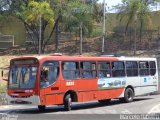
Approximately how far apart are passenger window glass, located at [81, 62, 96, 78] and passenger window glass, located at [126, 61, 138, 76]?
10.4 feet

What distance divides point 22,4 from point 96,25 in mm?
12955

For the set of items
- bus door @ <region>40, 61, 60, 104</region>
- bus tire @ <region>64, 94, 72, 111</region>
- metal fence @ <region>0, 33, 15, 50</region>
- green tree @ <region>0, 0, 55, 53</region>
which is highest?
green tree @ <region>0, 0, 55, 53</region>

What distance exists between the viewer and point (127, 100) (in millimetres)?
27531

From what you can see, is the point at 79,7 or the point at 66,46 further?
the point at 66,46

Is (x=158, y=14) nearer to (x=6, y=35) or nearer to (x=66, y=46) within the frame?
(x=66, y=46)

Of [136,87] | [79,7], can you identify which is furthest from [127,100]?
[79,7]

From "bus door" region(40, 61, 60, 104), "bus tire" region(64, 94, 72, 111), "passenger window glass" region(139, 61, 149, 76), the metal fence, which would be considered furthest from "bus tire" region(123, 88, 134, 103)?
the metal fence

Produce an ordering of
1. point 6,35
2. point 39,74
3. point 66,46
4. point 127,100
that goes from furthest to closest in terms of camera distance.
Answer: point 6,35 → point 66,46 → point 127,100 → point 39,74

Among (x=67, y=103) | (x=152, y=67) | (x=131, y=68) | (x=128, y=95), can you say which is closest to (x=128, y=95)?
(x=128, y=95)

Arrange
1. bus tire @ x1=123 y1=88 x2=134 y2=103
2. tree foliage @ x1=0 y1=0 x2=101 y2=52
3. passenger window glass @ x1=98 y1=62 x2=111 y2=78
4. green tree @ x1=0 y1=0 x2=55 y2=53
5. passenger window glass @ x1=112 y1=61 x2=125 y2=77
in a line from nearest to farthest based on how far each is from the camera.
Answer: passenger window glass @ x1=98 y1=62 x2=111 y2=78 → passenger window glass @ x1=112 y1=61 x2=125 y2=77 → bus tire @ x1=123 y1=88 x2=134 y2=103 → green tree @ x1=0 y1=0 x2=55 y2=53 → tree foliage @ x1=0 y1=0 x2=101 y2=52

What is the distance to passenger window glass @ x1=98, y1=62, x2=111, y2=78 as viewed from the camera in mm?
25797

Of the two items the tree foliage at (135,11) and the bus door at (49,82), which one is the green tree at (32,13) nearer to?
the tree foliage at (135,11)

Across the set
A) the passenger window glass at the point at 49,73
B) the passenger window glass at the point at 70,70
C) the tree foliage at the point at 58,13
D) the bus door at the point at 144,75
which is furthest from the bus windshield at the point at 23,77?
the tree foliage at the point at 58,13

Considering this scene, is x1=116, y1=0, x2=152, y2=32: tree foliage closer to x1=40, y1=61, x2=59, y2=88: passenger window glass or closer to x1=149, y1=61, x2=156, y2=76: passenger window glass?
x1=149, y1=61, x2=156, y2=76: passenger window glass
